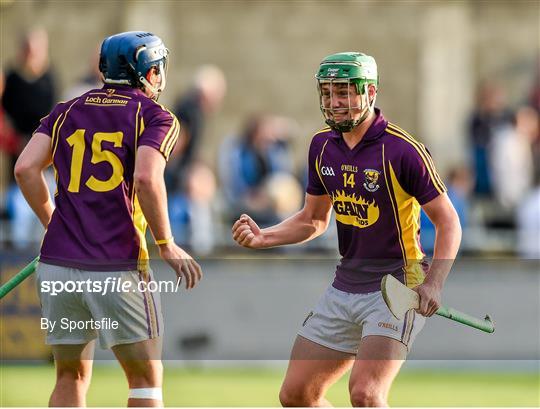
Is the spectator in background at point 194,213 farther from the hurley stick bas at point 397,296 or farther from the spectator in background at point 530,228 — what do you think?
the hurley stick bas at point 397,296

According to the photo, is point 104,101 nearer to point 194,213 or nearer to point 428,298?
point 428,298

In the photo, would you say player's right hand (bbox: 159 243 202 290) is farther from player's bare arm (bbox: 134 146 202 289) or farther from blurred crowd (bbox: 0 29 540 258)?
blurred crowd (bbox: 0 29 540 258)

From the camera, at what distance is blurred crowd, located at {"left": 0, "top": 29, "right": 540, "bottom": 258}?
13086mm

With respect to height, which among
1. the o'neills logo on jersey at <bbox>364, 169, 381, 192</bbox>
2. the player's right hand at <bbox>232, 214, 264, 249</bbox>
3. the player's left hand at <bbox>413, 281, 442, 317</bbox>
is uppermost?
the o'neills logo on jersey at <bbox>364, 169, 381, 192</bbox>

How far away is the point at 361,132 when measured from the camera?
23.8 ft

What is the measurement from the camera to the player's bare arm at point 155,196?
667 centimetres

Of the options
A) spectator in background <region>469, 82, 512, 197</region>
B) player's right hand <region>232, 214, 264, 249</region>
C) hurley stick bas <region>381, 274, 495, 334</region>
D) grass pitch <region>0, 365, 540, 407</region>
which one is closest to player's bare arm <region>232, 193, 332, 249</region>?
player's right hand <region>232, 214, 264, 249</region>

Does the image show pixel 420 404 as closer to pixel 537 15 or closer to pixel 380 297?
pixel 380 297

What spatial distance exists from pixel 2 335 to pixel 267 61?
8276 mm

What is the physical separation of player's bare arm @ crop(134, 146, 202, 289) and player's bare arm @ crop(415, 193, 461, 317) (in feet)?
3.87

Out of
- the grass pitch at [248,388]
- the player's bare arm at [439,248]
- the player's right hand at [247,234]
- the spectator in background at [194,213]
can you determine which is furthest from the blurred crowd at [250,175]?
the player's bare arm at [439,248]

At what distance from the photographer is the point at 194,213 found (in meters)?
13.1

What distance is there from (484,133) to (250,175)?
2.97m

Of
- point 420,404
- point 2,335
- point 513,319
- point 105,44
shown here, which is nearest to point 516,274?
point 513,319
